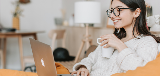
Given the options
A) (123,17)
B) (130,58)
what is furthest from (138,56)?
(123,17)

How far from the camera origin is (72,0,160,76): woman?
80cm

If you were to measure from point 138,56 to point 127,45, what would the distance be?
15 cm

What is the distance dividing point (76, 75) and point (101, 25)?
1706 mm

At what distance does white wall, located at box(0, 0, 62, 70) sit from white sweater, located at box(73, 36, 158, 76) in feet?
11.1

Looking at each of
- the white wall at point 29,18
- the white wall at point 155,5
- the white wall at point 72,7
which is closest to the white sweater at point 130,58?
the white wall at point 155,5

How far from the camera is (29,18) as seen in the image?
421cm

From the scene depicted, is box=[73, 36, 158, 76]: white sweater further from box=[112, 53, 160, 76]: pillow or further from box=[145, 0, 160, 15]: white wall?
box=[145, 0, 160, 15]: white wall

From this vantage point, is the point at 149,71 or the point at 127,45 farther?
the point at 127,45

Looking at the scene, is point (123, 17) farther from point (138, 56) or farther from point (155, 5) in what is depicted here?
point (155, 5)

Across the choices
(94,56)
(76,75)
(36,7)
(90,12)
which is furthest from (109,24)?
(36,7)

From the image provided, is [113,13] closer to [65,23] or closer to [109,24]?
[109,24]

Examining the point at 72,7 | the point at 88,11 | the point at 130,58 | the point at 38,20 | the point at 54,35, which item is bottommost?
the point at 54,35

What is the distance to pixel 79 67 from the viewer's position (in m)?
1.07

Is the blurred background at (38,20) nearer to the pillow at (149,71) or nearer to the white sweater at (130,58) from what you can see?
the white sweater at (130,58)
